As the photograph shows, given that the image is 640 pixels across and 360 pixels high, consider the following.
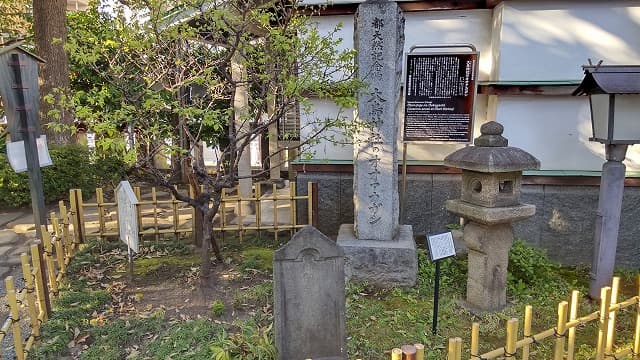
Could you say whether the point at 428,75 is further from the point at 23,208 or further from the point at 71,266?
the point at 23,208

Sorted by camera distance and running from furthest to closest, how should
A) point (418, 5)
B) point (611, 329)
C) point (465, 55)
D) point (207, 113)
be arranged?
point (418, 5)
point (465, 55)
point (207, 113)
point (611, 329)

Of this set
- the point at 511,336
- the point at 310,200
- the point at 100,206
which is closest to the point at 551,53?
the point at 310,200

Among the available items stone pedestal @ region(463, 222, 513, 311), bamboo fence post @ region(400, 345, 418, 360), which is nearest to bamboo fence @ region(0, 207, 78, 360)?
bamboo fence post @ region(400, 345, 418, 360)

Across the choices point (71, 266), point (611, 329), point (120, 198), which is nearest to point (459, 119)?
point (611, 329)

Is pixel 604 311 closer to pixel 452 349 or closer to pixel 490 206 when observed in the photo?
pixel 490 206

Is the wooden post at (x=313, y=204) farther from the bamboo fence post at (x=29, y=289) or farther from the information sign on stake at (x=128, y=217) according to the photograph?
the bamboo fence post at (x=29, y=289)

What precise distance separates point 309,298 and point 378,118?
9.55ft

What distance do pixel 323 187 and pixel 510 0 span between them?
438 centimetres

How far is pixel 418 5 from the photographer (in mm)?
7195

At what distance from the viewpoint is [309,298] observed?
12.7 ft

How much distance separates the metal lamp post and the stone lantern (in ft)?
3.78

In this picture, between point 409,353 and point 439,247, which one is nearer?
point 409,353

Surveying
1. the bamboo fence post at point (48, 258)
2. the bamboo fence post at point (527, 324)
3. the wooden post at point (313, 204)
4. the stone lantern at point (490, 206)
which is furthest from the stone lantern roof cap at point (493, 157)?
the bamboo fence post at point (48, 258)

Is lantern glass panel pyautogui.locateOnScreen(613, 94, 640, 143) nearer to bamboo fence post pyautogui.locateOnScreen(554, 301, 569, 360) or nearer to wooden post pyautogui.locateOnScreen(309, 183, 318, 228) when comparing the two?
bamboo fence post pyautogui.locateOnScreen(554, 301, 569, 360)
